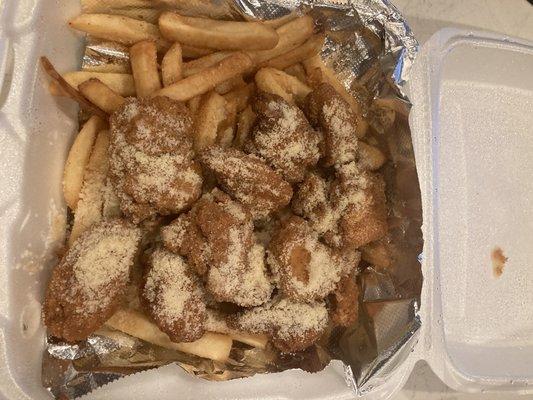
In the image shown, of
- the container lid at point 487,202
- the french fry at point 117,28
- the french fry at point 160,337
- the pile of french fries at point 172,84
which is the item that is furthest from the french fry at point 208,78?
the container lid at point 487,202

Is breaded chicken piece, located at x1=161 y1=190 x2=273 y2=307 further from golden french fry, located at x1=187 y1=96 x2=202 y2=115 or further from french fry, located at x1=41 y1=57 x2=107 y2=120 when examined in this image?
french fry, located at x1=41 y1=57 x2=107 y2=120

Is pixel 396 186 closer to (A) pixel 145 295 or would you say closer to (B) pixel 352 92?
(B) pixel 352 92

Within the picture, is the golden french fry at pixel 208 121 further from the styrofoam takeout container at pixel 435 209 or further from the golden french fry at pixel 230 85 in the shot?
the styrofoam takeout container at pixel 435 209

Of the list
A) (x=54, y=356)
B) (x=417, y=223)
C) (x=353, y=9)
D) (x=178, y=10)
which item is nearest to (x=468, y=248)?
(x=417, y=223)

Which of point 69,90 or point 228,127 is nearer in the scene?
point 69,90

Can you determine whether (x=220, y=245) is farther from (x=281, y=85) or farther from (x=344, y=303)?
(x=281, y=85)

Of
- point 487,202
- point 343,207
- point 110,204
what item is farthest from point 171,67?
point 487,202
